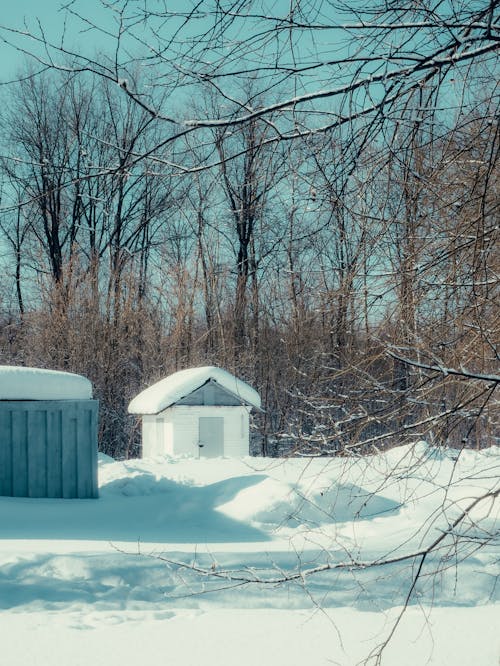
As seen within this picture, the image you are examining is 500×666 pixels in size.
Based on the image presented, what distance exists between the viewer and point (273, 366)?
2473 cm

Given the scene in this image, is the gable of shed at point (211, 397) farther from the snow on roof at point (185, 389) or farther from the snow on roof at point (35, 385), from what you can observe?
the snow on roof at point (35, 385)

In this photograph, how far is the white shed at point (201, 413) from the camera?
57.6 ft

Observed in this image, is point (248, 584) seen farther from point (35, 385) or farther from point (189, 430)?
point (189, 430)

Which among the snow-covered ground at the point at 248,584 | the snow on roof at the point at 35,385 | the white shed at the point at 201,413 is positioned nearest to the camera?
the snow-covered ground at the point at 248,584

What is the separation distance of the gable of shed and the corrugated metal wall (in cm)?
585

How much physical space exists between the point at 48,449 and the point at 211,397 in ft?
22.0

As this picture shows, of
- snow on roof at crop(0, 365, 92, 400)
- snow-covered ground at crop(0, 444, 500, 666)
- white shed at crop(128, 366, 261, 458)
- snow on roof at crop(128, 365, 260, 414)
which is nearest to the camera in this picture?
snow-covered ground at crop(0, 444, 500, 666)

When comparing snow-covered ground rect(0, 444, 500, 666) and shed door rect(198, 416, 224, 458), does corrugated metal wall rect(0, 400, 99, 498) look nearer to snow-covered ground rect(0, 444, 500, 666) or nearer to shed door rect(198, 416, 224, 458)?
snow-covered ground rect(0, 444, 500, 666)

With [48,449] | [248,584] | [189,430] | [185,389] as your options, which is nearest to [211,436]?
[189,430]

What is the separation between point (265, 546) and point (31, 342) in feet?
56.0

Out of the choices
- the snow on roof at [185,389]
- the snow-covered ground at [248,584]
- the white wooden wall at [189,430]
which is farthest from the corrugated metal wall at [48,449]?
the white wooden wall at [189,430]

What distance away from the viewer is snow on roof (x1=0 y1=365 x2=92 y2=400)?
11438mm

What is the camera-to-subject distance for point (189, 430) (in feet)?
57.9

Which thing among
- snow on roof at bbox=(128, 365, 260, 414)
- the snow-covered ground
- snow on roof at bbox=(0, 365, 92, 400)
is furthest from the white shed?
the snow-covered ground
